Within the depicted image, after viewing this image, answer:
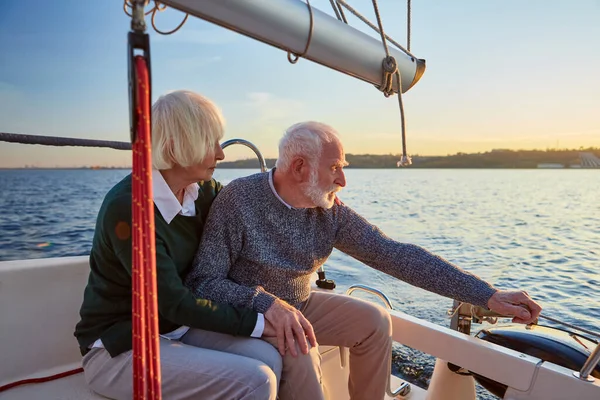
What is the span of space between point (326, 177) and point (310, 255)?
27cm

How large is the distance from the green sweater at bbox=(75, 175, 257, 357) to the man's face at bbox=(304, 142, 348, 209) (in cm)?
43

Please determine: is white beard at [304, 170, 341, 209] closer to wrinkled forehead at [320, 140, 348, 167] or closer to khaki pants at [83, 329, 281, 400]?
wrinkled forehead at [320, 140, 348, 167]

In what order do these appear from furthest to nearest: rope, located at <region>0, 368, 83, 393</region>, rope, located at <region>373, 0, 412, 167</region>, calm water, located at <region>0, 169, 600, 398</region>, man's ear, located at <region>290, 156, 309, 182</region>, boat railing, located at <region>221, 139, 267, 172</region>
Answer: calm water, located at <region>0, 169, 600, 398</region> → boat railing, located at <region>221, 139, 267, 172</region> → man's ear, located at <region>290, 156, 309, 182</region> → rope, located at <region>0, 368, 83, 393</region> → rope, located at <region>373, 0, 412, 167</region>

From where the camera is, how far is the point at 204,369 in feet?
3.95

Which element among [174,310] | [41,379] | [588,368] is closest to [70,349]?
[41,379]

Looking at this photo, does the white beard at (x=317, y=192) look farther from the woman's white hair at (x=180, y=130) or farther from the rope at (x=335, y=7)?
the rope at (x=335, y=7)

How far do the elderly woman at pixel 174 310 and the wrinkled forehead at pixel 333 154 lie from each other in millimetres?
337

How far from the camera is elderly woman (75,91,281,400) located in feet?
3.96

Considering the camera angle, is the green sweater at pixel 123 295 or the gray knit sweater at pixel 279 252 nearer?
the green sweater at pixel 123 295

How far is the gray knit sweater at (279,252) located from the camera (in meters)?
1.44

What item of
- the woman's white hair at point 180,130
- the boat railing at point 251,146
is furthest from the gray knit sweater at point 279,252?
the boat railing at point 251,146

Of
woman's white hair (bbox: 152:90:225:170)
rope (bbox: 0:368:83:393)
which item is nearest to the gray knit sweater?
woman's white hair (bbox: 152:90:225:170)

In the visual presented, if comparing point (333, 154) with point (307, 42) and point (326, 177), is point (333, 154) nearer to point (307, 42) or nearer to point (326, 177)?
point (326, 177)

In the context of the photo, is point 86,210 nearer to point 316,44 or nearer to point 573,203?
point 316,44
